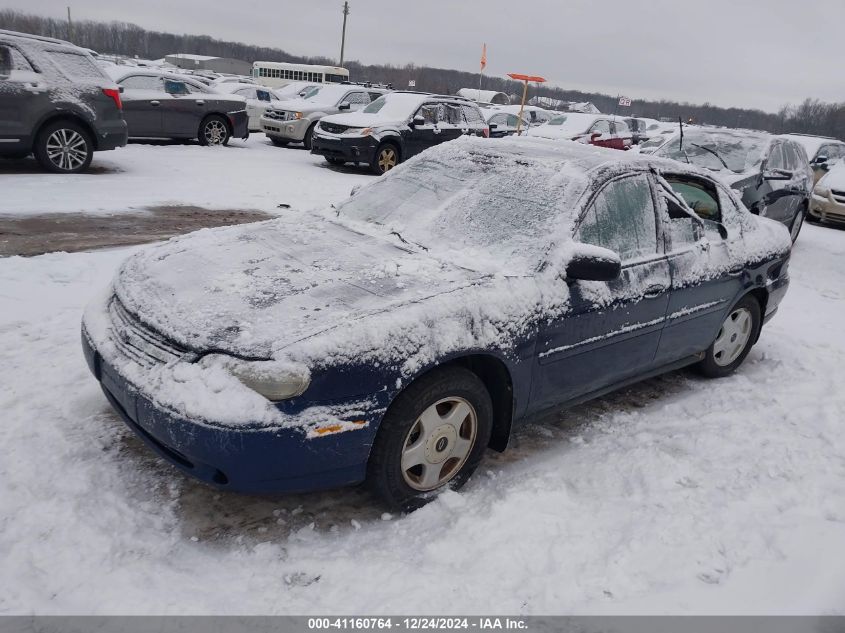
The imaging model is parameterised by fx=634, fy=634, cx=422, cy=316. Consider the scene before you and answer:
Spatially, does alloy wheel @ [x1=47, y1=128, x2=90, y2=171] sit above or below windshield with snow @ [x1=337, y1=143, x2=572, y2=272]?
below

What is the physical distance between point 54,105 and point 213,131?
18.1 feet

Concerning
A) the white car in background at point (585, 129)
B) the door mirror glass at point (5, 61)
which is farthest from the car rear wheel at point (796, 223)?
the door mirror glass at point (5, 61)

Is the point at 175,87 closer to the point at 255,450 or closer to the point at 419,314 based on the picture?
the point at 419,314

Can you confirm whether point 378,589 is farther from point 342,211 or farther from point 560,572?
point 342,211

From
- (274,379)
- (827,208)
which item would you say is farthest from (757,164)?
(274,379)

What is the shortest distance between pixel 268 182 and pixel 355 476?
900 cm

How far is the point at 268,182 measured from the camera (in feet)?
35.7

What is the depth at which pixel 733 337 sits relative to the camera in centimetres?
482

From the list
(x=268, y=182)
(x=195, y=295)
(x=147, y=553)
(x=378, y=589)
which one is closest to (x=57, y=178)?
(x=268, y=182)

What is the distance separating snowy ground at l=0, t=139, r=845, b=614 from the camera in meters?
2.47

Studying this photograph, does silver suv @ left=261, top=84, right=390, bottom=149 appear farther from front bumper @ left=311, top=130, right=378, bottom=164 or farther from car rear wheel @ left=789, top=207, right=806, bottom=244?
car rear wheel @ left=789, top=207, right=806, bottom=244

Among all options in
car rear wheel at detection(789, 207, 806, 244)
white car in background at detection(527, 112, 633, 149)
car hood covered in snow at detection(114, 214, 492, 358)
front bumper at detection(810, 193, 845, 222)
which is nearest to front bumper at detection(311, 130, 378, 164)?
white car in background at detection(527, 112, 633, 149)

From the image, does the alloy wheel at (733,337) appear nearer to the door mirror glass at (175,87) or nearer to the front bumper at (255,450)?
the front bumper at (255,450)

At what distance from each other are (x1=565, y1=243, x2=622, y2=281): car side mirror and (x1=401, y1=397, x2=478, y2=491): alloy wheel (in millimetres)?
879
